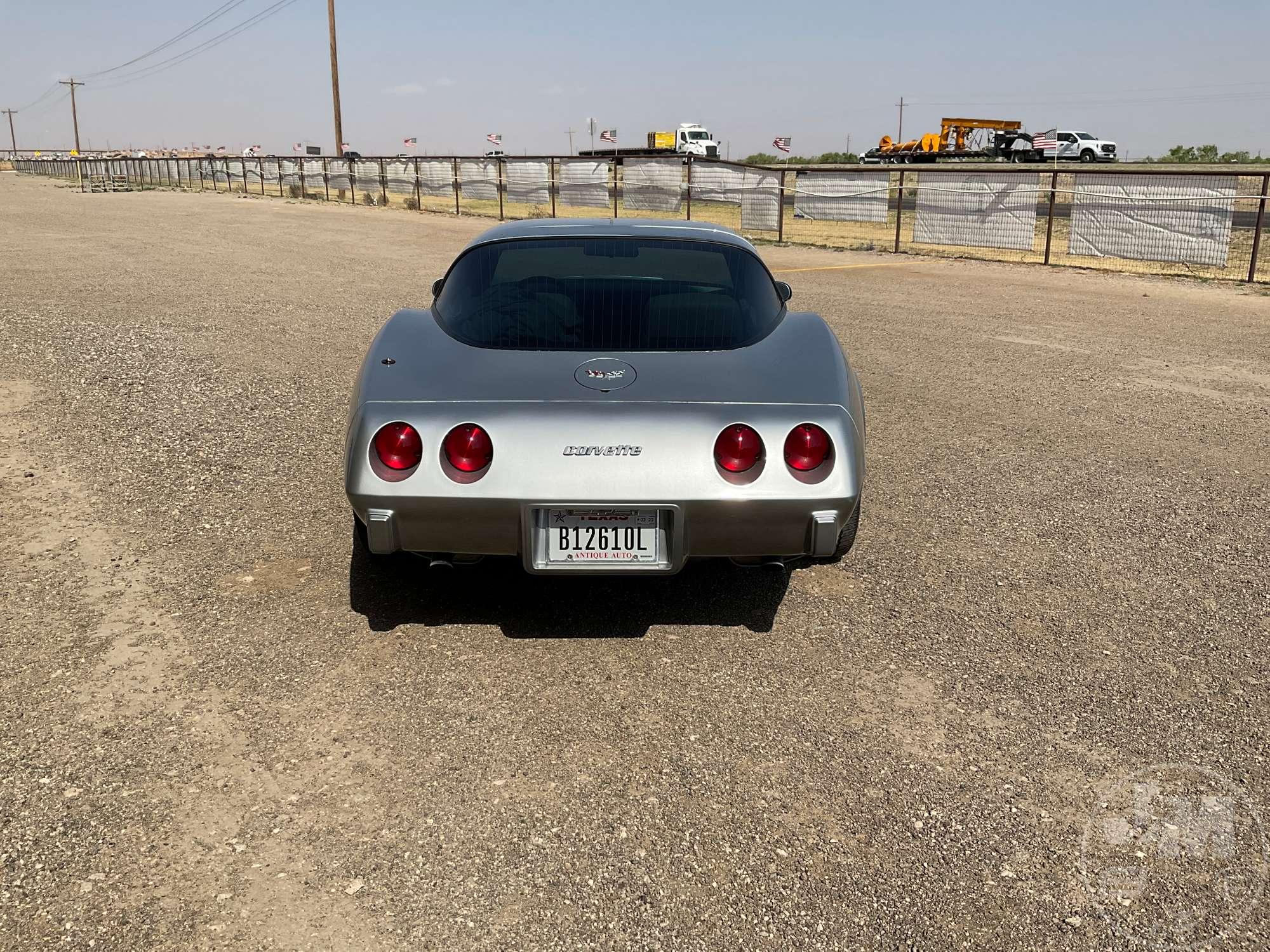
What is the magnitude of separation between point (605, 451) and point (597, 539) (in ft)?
1.01

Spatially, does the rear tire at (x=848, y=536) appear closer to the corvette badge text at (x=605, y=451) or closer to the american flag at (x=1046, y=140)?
the corvette badge text at (x=605, y=451)

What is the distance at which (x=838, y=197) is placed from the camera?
22.2m

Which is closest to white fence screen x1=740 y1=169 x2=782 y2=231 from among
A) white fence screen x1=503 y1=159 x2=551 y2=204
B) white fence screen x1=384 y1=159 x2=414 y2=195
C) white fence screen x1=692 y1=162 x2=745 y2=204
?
white fence screen x1=692 y1=162 x2=745 y2=204

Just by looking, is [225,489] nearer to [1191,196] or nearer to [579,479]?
[579,479]

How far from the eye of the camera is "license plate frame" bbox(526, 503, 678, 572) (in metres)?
3.36

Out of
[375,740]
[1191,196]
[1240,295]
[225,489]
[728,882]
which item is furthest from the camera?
[1191,196]

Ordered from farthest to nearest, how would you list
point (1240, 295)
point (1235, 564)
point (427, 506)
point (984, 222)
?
1. point (984, 222)
2. point (1240, 295)
3. point (1235, 564)
4. point (427, 506)

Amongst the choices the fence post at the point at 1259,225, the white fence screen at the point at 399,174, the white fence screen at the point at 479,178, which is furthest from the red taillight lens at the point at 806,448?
the white fence screen at the point at 399,174

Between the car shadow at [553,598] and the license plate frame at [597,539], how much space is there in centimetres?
45

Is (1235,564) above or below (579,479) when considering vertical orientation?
below

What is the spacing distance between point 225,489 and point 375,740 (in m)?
2.74

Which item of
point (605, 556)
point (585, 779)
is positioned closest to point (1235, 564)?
point (605, 556)

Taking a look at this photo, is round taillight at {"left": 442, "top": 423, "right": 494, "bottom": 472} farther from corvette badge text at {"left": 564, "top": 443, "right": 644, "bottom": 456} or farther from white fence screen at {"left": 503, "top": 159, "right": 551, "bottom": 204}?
white fence screen at {"left": 503, "top": 159, "right": 551, "bottom": 204}

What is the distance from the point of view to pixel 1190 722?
3.29 meters
